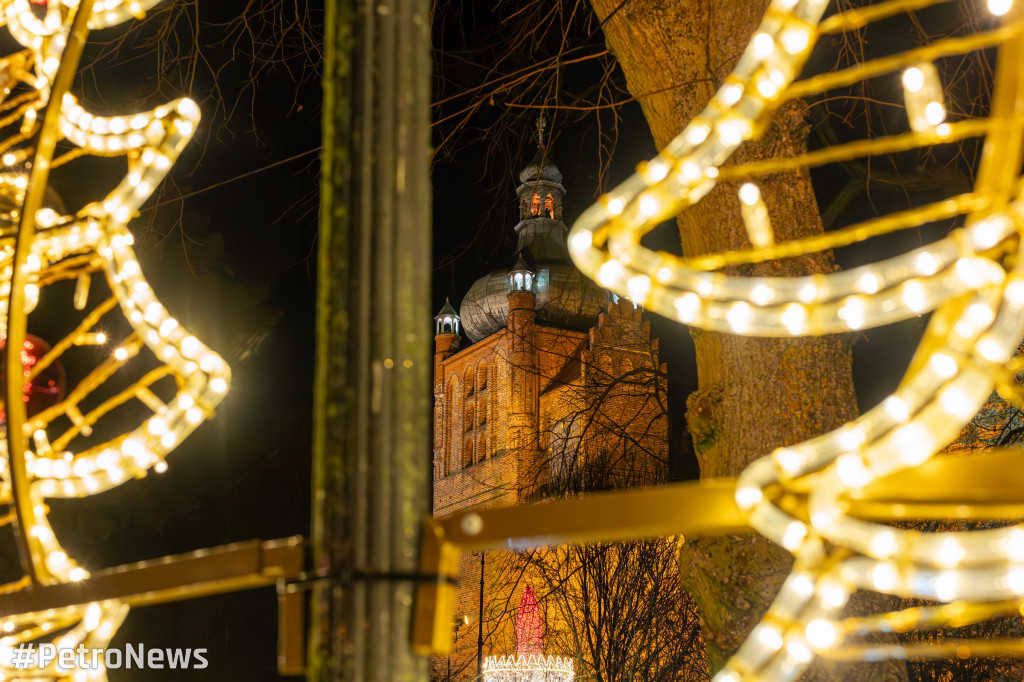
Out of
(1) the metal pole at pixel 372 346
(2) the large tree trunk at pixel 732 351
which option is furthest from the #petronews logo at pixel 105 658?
(2) the large tree trunk at pixel 732 351

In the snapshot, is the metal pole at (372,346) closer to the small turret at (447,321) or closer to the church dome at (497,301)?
the church dome at (497,301)

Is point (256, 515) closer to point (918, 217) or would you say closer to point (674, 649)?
point (674, 649)

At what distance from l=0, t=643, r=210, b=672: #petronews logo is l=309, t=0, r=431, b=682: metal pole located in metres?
0.83

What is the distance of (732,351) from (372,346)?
290 cm

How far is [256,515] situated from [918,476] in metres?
14.7

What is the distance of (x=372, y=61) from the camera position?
135 centimetres

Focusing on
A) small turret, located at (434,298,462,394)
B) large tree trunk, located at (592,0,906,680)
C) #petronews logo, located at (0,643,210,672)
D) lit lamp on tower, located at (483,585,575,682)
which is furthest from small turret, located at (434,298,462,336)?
large tree trunk, located at (592,0,906,680)

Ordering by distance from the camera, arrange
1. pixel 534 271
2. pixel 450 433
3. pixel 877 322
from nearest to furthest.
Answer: pixel 877 322 < pixel 534 271 < pixel 450 433

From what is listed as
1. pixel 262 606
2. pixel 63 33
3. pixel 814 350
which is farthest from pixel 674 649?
pixel 63 33

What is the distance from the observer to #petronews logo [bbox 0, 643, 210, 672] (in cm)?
183

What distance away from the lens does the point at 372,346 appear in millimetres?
1239

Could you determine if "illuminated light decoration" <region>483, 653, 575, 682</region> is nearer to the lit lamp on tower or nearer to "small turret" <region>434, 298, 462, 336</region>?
the lit lamp on tower

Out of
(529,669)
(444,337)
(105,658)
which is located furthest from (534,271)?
(105,658)

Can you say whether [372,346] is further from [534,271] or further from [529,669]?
[534,271]
